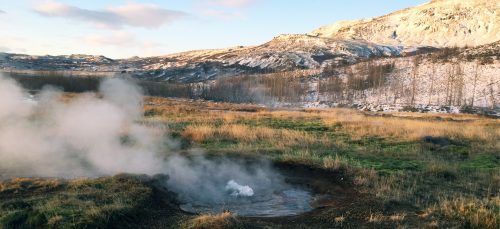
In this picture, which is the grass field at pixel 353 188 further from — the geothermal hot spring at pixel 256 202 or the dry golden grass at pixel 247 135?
the geothermal hot spring at pixel 256 202

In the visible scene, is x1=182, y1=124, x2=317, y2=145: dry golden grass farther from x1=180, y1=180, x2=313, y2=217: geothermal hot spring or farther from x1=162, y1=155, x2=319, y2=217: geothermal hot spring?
x1=180, y1=180, x2=313, y2=217: geothermal hot spring

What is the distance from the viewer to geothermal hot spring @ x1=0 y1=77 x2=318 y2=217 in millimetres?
12836

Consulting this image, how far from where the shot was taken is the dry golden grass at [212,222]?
30.1 feet

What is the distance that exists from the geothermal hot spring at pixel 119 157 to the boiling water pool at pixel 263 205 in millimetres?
26

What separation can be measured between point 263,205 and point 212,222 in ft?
10.9

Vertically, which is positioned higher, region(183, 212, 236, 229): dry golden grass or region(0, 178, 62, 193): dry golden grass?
region(183, 212, 236, 229): dry golden grass

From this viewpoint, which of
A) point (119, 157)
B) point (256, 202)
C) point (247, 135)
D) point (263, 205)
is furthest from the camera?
point (247, 135)

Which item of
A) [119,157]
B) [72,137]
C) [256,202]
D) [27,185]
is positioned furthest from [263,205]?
[72,137]

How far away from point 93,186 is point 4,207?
236 centimetres

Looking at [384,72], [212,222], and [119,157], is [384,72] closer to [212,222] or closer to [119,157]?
[119,157]

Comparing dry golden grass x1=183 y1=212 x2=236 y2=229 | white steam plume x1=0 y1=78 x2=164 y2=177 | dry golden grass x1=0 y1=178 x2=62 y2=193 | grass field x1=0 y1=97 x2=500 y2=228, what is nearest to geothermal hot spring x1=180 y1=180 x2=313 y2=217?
grass field x1=0 y1=97 x2=500 y2=228

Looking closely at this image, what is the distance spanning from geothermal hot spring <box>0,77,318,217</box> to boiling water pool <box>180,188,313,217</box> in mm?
26

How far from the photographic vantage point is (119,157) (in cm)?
1672

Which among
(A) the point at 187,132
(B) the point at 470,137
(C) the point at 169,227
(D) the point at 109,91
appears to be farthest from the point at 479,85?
(C) the point at 169,227
